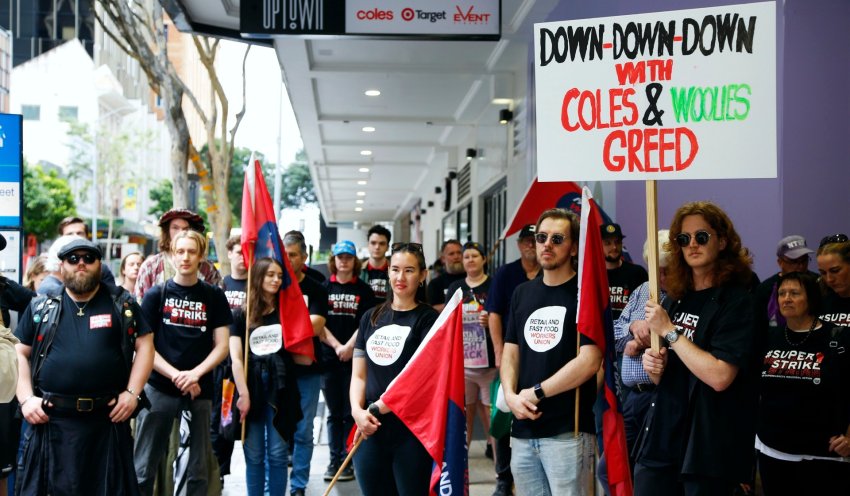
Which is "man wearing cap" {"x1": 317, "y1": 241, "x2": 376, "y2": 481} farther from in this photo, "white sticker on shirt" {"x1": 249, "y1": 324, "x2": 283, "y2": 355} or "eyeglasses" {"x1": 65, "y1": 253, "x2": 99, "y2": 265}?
"eyeglasses" {"x1": 65, "y1": 253, "x2": 99, "y2": 265}

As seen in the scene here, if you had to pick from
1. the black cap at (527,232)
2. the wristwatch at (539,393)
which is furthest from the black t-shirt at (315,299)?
the wristwatch at (539,393)

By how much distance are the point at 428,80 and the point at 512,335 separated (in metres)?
9.77

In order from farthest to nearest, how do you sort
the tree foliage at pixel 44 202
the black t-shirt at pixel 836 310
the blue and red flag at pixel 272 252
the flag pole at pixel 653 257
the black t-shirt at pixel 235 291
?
the tree foliage at pixel 44 202 → the black t-shirt at pixel 235 291 → the blue and red flag at pixel 272 252 → the black t-shirt at pixel 836 310 → the flag pole at pixel 653 257

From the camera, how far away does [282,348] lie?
23.2 ft

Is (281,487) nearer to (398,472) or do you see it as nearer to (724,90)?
(398,472)

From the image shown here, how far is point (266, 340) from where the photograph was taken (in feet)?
23.0

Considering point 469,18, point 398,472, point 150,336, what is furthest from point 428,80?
point 398,472

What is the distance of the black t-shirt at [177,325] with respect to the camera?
6.43m

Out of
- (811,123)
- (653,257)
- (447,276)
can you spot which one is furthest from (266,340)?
(811,123)

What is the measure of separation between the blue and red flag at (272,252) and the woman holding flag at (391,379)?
1.56 metres

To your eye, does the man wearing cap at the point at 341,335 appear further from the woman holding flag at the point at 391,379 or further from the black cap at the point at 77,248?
the black cap at the point at 77,248

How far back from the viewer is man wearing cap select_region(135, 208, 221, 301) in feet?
23.5

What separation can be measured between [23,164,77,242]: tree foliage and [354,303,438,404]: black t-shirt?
46.2 meters

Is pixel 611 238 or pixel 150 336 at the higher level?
pixel 611 238
